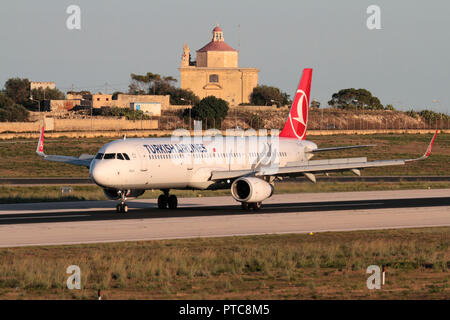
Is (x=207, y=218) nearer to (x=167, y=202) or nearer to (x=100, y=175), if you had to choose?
(x=167, y=202)

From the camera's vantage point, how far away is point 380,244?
31.4 meters

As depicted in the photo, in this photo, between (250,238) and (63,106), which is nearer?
(250,238)

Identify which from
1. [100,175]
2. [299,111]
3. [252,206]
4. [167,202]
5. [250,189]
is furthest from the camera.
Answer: [299,111]

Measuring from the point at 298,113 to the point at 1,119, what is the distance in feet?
353

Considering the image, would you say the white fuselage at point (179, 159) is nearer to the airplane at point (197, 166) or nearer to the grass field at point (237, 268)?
the airplane at point (197, 166)

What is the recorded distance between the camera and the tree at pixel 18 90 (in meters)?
193

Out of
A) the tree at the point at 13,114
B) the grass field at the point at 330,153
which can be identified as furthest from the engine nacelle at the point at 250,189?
the tree at the point at 13,114

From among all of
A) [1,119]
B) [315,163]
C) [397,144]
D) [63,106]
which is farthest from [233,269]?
[63,106]

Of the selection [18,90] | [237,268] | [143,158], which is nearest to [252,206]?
[143,158]

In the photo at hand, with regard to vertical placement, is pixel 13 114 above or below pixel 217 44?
below

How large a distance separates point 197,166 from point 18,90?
160m

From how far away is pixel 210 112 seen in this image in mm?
159875

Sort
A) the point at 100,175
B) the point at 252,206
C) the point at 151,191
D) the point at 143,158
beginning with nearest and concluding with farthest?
the point at 100,175
the point at 143,158
the point at 252,206
the point at 151,191
